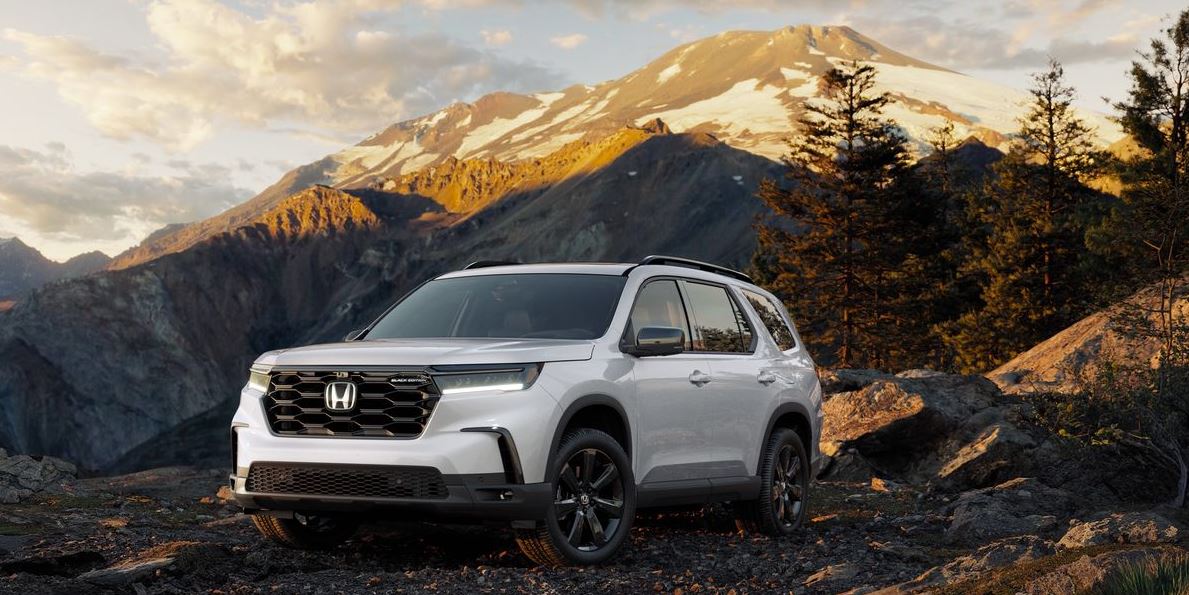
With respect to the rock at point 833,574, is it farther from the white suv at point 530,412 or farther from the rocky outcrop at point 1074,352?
the rocky outcrop at point 1074,352

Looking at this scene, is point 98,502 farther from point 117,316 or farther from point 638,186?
point 117,316

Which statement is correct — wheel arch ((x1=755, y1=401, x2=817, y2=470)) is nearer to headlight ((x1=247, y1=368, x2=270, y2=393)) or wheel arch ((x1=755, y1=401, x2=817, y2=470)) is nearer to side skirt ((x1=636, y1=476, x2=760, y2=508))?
side skirt ((x1=636, y1=476, x2=760, y2=508))

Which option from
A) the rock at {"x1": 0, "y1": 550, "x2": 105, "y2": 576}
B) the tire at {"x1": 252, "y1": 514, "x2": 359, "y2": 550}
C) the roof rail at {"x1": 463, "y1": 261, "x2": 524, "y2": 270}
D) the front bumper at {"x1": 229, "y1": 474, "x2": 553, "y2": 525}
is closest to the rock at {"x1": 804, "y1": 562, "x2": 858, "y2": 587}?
the front bumper at {"x1": 229, "y1": 474, "x2": 553, "y2": 525}

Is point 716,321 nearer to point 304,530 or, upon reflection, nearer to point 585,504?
point 585,504

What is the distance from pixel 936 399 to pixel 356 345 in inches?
451

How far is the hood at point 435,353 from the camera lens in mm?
6309

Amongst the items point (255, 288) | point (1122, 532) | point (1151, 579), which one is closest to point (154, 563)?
point (1151, 579)

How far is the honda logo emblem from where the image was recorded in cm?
633

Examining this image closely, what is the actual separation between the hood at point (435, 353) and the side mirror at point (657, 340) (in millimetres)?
330

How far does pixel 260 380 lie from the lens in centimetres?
682

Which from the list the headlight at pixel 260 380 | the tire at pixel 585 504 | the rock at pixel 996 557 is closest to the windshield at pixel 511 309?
the tire at pixel 585 504

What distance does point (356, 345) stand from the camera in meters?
6.80

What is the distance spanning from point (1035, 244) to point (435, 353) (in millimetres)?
46894

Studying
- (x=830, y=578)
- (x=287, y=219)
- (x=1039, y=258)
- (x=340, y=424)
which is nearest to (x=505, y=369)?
(x=340, y=424)
